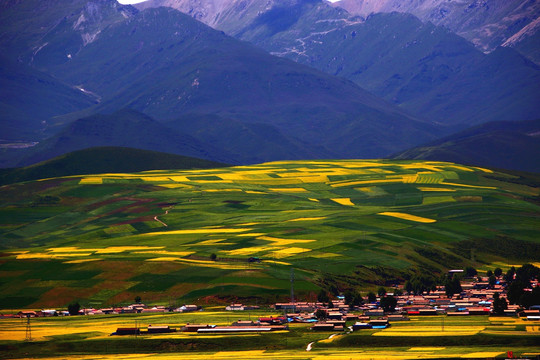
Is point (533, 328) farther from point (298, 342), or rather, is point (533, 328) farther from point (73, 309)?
point (73, 309)

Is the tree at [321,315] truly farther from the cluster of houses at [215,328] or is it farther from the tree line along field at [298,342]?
the cluster of houses at [215,328]

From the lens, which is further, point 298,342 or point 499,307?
point 499,307

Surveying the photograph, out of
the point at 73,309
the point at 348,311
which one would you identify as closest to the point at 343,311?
the point at 348,311

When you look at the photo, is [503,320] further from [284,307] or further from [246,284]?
[246,284]

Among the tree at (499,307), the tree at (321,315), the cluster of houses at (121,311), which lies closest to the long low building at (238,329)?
the tree at (321,315)

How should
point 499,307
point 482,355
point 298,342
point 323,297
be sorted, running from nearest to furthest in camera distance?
point 482,355 < point 298,342 < point 499,307 < point 323,297

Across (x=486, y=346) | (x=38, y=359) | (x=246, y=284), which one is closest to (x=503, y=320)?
(x=486, y=346)
